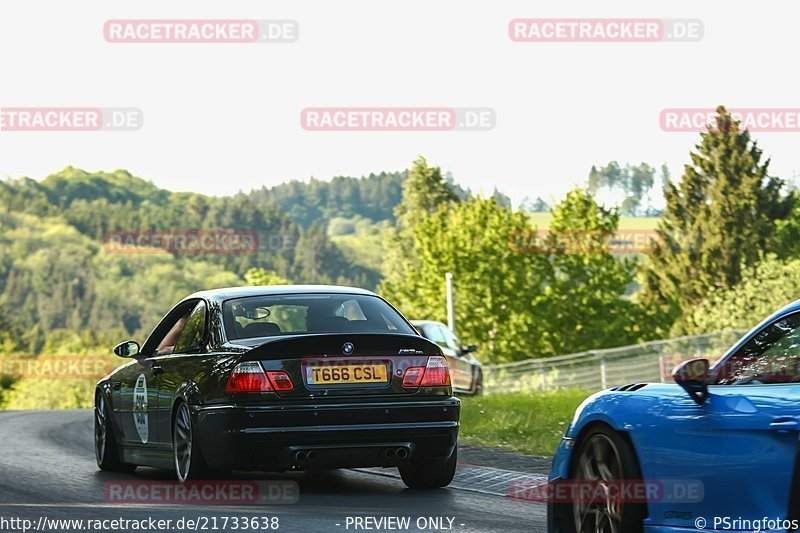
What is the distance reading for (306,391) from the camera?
965 cm

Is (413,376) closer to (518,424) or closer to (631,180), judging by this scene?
(518,424)

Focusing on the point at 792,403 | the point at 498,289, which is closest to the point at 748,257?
the point at 498,289

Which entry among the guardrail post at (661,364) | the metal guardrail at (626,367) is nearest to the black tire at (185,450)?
the metal guardrail at (626,367)

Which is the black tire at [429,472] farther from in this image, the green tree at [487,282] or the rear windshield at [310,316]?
the green tree at [487,282]

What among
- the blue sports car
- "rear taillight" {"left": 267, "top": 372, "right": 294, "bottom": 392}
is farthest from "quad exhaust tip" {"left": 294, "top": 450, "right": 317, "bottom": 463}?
the blue sports car

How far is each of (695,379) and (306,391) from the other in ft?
13.9

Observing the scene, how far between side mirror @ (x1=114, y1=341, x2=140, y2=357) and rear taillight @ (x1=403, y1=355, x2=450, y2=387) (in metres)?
3.17

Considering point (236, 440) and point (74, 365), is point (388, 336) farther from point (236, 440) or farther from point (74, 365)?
point (74, 365)

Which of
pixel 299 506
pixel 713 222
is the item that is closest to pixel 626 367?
pixel 299 506

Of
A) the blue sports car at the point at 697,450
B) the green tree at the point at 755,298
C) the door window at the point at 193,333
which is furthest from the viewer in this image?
the green tree at the point at 755,298

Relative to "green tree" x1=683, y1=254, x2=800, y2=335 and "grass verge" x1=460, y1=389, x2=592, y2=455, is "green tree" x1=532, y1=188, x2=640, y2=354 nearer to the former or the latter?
"green tree" x1=683, y1=254, x2=800, y2=335

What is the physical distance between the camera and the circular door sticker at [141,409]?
446 inches

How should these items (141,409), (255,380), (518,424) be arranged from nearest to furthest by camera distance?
(255,380) < (141,409) < (518,424)

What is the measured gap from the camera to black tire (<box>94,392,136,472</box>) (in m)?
12.4
